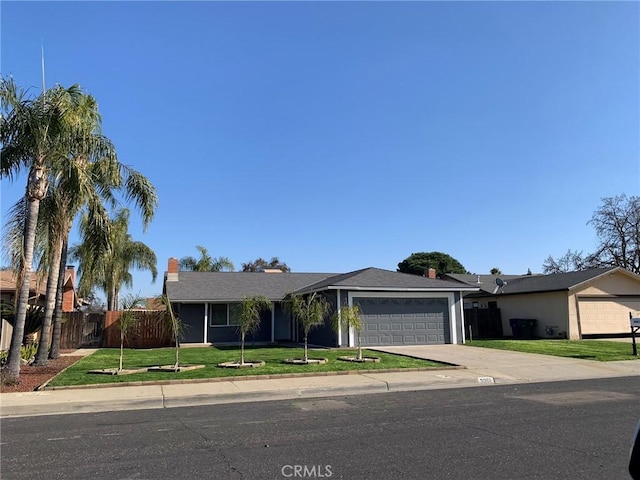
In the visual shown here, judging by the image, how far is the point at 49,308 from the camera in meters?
15.9

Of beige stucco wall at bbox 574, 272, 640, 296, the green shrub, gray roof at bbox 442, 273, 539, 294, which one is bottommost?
the green shrub

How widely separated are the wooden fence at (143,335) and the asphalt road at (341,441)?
1657 centimetres

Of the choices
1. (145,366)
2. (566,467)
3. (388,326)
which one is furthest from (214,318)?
(566,467)

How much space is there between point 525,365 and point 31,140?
620 inches

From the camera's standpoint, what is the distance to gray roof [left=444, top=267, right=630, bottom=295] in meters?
27.6

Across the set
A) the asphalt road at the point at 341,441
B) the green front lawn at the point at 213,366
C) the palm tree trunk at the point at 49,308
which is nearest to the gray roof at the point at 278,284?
the green front lawn at the point at 213,366

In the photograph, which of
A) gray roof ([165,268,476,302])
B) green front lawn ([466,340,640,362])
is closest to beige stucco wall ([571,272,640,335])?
green front lawn ([466,340,640,362])

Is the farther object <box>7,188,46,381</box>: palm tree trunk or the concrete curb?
<box>7,188,46,381</box>: palm tree trunk

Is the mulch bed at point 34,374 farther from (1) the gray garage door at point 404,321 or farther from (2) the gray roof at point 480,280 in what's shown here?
(2) the gray roof at point 480,280

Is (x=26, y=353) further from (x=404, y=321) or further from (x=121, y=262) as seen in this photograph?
(x=121, y=262)

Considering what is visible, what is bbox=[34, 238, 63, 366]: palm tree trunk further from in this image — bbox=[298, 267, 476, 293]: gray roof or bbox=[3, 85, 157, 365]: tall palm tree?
bbox=[298, 267, 476, 293]: gray roof

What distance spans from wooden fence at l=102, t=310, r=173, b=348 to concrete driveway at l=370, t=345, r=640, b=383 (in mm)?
11648

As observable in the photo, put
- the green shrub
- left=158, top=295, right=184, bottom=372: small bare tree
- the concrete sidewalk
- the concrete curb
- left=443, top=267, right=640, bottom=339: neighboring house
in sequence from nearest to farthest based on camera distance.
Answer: the concrete sidewalk < the concrete curb < left=158, top=295, right=184, bottom=372: small bare tree < the green shrub < left=443, top=267, right=640, bottom=339: neighboring house

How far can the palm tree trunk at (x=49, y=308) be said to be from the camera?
51.5ft
